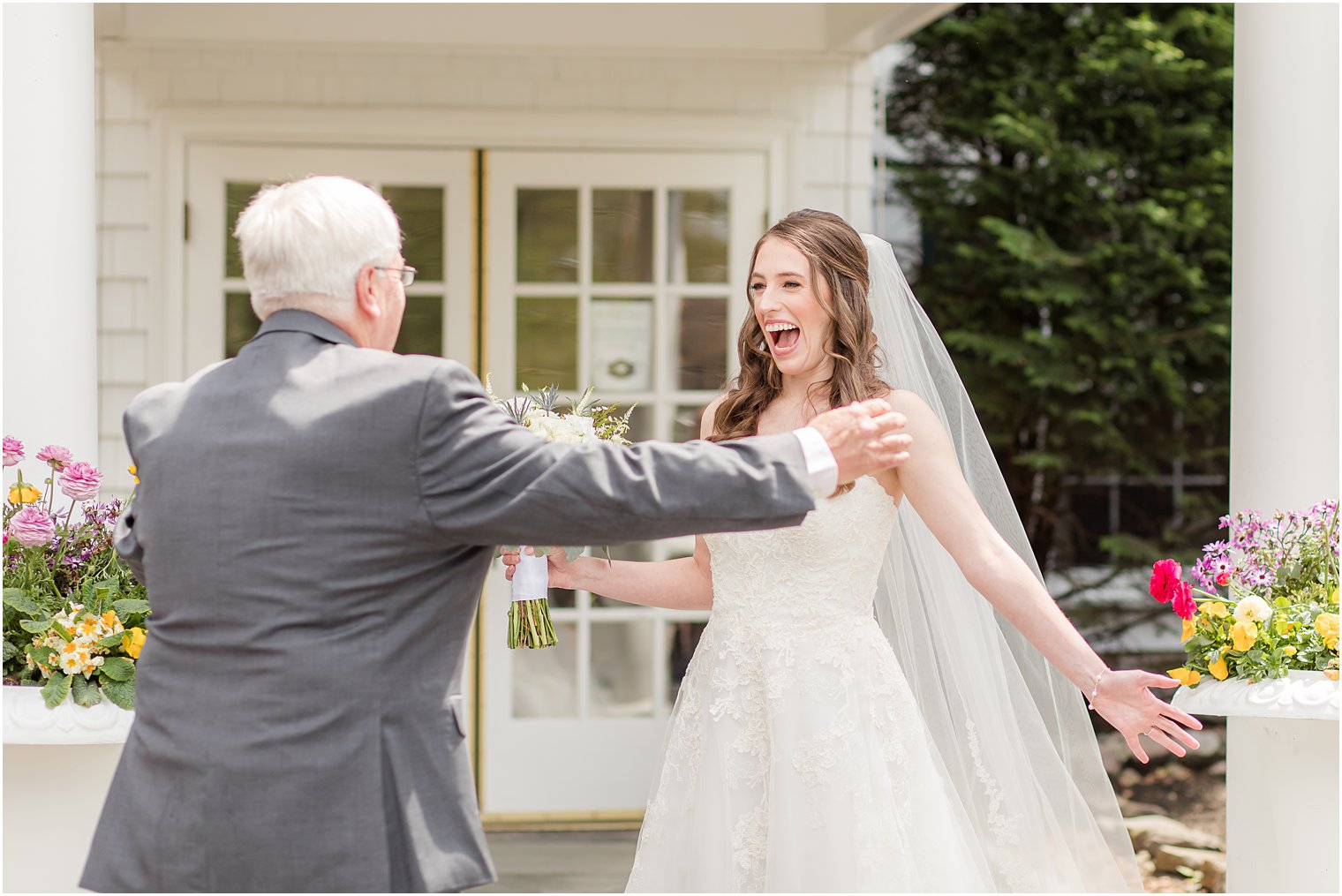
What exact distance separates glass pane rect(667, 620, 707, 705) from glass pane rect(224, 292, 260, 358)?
2043 millimetres

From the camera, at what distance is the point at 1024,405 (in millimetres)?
6254

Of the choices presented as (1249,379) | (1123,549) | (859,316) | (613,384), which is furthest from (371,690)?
(1123,549)

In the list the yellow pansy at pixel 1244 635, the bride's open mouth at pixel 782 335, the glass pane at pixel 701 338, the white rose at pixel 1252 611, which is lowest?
the yellow pansy at pixel 1244 635

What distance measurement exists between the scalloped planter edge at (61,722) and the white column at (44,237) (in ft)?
2.12

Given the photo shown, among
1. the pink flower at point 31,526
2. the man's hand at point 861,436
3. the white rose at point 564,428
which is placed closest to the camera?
the man's hand at point 861,436

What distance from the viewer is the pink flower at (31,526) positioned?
110 inches

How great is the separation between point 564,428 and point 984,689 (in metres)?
1.12

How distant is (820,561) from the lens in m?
2.66

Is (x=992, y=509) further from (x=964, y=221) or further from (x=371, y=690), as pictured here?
(x=964, y=221)

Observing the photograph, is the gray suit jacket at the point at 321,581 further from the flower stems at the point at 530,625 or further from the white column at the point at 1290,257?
the white column at the point at 1290,257

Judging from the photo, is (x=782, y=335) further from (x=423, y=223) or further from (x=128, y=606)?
(x=423, y=223)

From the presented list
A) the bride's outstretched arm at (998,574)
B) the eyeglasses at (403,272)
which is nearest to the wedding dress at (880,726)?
the bride's outstretched arm at (998,574)

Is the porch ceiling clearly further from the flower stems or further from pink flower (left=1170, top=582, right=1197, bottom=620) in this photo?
the flower stems

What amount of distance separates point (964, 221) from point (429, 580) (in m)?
5.01
